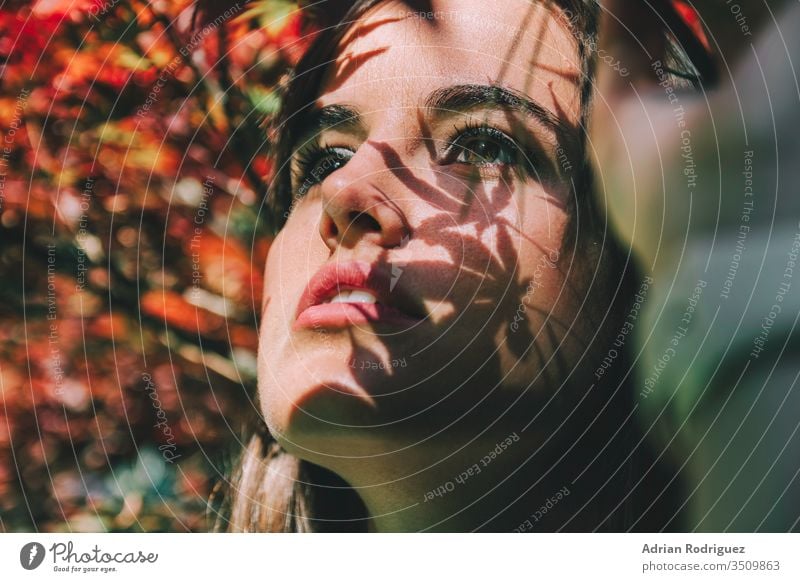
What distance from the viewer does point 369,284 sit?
1112mm

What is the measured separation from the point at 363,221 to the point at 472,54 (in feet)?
0.89

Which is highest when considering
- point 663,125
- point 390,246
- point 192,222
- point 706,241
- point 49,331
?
point 663,125

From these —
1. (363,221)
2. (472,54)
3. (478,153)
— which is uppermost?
(472,54)

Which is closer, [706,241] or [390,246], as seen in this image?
[390,246]

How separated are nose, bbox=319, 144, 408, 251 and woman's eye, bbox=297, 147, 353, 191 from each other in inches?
3.1

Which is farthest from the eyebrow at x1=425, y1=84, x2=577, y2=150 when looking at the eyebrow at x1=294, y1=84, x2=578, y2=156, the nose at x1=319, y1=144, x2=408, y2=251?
the nose at x1=319, y1=144, x2=408, y2=251

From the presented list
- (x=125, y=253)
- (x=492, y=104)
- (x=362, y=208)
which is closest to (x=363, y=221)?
(x=362, y=208)

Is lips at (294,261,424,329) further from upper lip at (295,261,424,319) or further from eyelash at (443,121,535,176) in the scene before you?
eyelash at (443,121,535,176)

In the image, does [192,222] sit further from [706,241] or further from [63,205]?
[706,241]

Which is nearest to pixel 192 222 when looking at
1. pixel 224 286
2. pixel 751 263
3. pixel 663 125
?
pixel 224 286

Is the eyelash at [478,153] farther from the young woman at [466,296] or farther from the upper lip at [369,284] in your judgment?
the upper lip at [369,284]

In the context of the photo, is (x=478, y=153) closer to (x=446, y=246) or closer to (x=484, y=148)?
(x=484, y=148)

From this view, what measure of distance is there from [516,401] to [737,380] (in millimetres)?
358
